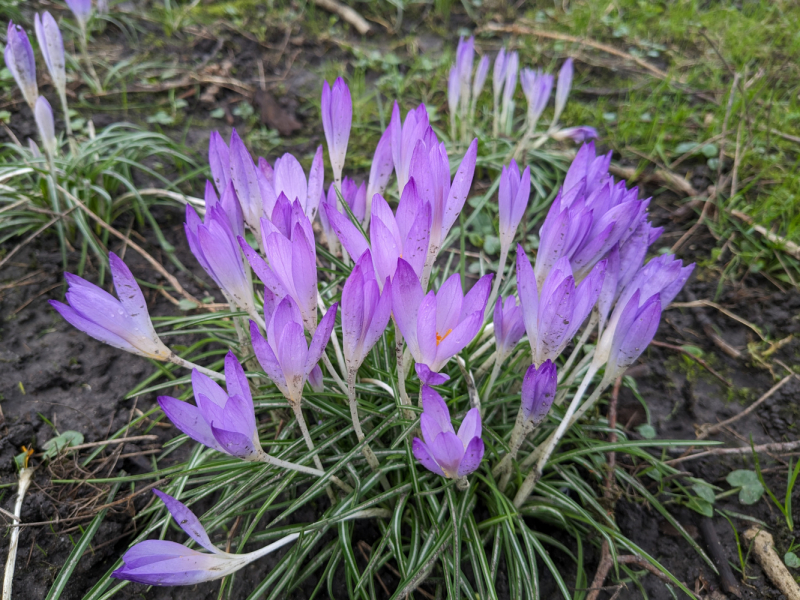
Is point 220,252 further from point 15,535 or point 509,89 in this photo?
point 509,89

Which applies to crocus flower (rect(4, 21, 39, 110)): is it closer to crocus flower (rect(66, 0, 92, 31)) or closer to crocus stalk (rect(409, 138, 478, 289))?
crocus flower (rect(66, 0, 92, 31))

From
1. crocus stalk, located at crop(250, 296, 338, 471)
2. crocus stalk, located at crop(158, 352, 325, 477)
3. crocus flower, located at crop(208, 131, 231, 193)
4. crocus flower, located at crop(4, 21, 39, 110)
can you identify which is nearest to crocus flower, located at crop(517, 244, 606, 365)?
crocus stalk, located at crop(250, 296, 338, 471)

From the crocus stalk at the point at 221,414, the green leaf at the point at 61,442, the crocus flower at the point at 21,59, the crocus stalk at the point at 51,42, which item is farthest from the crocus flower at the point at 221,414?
the crocus stalk at the point at 51,42

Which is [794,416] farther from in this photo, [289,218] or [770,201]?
[289,218]

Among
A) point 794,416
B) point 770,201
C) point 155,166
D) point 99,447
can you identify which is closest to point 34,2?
point 155,166

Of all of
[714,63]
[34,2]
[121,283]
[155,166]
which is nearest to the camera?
[121,283]

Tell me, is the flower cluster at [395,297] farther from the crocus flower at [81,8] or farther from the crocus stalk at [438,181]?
the crocus flower at [81,8]
